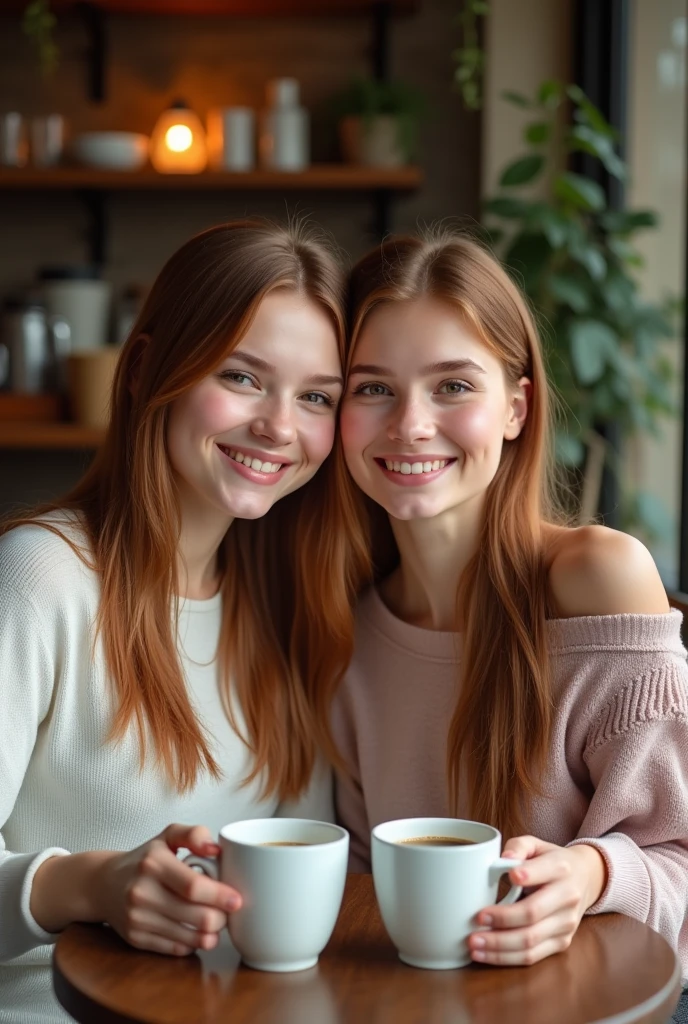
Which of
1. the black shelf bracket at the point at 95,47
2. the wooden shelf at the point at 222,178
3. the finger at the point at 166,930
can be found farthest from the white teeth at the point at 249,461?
the black shelf bracket at the point at 95,47

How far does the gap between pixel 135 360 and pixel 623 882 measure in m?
0.80

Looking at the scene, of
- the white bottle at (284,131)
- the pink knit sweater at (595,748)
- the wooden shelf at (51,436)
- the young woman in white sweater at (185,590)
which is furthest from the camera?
the white bottle at (284,131)

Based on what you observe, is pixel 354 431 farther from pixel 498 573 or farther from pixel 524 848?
pixel 524 848

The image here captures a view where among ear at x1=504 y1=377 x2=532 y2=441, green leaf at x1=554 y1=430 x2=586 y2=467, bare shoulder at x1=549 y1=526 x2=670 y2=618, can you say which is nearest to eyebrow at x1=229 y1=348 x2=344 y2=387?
ear at x1=504 y1=377 x2=532 y2=441

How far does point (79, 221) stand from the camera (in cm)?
364

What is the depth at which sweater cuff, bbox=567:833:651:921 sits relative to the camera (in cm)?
105

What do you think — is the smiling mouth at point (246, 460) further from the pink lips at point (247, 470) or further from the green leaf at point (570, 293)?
the green leaf at point (570, 293)

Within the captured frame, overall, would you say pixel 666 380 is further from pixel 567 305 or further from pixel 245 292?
pixel 245 292

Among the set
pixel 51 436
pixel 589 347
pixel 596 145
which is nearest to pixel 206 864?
pixel 589 347

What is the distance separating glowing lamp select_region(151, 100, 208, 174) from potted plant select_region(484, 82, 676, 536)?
881mm

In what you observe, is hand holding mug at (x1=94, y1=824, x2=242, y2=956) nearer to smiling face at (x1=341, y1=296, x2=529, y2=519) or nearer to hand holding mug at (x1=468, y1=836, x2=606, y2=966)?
hand holding mug at (x1=468, y1=836, x2=606, y2=966)

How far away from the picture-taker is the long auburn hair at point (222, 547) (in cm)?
132

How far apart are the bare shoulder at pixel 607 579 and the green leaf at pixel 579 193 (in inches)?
72.1

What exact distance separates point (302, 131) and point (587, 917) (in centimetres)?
275
